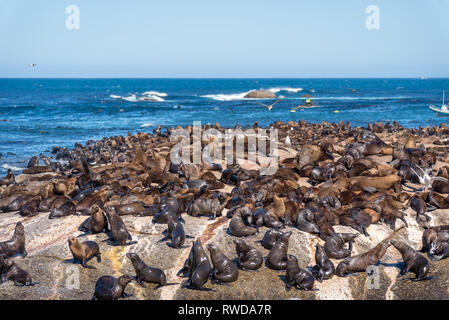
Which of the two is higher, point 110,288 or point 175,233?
point 175,233

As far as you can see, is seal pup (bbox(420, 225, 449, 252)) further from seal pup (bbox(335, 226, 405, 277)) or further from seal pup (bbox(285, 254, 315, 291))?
seal pup (bbox(285, 254, 315, 291))

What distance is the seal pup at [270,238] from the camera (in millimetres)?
6614

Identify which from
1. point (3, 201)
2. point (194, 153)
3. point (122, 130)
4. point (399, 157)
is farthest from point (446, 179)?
point (122, 130)

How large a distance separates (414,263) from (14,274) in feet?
18.8

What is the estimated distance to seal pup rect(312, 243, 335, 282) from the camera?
597cm

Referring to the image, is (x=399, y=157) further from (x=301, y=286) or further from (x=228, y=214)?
(x=301, y=286)

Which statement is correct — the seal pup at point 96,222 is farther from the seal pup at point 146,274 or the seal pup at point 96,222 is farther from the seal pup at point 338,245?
the seal pup at point 338,245

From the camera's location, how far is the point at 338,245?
6.58m

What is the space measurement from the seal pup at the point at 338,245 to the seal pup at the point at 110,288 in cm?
306

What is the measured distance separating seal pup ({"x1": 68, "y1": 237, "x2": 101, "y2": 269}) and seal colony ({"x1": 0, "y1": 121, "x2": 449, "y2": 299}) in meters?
0.02

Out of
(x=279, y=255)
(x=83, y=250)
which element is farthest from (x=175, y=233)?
(x=279, y=255)

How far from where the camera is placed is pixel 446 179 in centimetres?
952

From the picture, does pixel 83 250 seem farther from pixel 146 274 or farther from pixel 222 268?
pixel 222 268

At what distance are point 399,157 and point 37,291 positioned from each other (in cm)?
992
